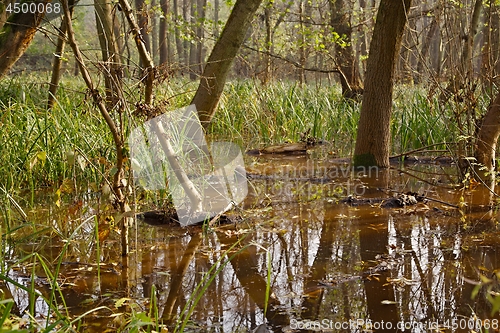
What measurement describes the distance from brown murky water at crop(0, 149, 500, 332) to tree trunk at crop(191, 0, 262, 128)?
1.64 m

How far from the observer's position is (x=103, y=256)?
2746 millimetres

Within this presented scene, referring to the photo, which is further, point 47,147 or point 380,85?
point 380,85

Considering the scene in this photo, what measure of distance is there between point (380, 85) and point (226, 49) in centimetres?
153

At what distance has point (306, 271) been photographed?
246cm

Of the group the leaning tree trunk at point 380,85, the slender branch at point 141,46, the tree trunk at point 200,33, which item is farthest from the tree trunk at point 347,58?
the slender branch at point 141,46

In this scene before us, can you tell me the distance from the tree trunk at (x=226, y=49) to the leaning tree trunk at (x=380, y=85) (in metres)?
1.19

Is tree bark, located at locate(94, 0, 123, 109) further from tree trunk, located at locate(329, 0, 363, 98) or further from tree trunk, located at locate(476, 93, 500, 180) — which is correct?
tree trunk, located at locate(329, 0, 363, 98)

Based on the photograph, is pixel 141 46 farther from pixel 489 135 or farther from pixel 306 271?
pixel 489 135

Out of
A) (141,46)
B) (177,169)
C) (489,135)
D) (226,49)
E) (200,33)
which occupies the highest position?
(200,33)

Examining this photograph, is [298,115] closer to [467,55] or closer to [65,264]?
[467,55]

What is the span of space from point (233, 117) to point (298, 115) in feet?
3.15

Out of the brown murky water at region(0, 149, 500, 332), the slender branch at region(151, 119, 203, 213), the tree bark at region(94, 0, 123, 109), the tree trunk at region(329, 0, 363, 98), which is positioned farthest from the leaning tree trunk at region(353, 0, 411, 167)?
the tree trunk at region(329, 0, 363, 98)

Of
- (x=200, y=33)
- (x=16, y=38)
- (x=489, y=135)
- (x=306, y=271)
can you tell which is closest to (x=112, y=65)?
(x=306, y=271)

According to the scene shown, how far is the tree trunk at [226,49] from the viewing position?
4.91m
